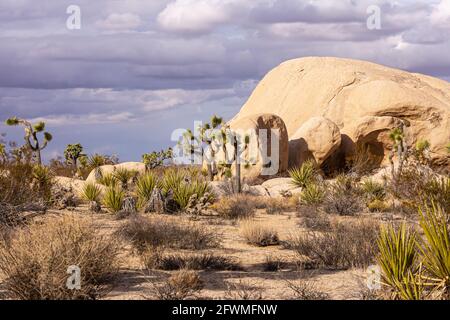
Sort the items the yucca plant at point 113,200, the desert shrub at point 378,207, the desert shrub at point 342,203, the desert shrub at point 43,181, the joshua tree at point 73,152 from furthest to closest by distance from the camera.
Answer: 1. the joshua tree at point 73,152
2. the desert shrub at point 378,207
3. the desert shrub at point 342,203
4. the yucca plant at point 113,200
5. the desert shrub at point 43,181

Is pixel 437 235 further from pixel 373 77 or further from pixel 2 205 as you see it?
pixel 373 77

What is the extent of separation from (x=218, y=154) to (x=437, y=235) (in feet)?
80.7

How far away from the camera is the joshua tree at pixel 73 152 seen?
37.9 metres

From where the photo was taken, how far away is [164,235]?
11523 millimetres

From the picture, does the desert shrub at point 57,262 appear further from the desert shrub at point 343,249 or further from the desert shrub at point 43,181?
the desert shrub at point 43,181

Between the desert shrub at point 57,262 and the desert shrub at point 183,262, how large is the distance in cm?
107

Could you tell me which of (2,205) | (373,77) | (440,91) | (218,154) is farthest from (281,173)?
(2,205)

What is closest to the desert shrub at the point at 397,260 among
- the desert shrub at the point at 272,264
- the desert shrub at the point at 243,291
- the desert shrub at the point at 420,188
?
the desert shrub at the point at 243,291

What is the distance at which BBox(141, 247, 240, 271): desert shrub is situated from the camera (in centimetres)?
993

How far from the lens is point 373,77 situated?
38.0 metres

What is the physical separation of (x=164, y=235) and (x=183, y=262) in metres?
1.48

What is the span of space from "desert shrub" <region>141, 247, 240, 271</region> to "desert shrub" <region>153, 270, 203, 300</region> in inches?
54.5

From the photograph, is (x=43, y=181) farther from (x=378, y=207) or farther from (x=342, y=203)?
(x=378, y=207)

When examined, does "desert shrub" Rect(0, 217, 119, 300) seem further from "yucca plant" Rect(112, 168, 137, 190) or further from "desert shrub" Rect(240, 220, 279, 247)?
"yucca plant" Rect(112, 168, 137, 190)
